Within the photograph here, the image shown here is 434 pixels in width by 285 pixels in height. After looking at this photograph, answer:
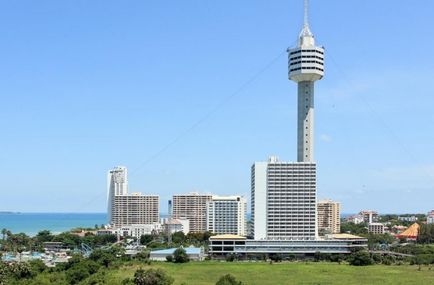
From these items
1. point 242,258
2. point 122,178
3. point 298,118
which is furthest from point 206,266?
point 122,178

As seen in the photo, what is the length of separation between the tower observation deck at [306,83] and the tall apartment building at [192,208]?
5213cm

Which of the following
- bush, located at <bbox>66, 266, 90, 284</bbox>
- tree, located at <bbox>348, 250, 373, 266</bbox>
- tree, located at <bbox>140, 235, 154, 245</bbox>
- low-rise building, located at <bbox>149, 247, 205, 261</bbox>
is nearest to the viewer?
bush, located at <bbox>66, 266, 90, 284</bbox>

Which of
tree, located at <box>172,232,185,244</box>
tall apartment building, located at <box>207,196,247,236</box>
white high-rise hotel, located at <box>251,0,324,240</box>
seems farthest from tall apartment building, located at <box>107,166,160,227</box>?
white high-rise hotel, located at <box>251,0,324,240</box>

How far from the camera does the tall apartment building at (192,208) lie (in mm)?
127938

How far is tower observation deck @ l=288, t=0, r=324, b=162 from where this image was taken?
7750cm

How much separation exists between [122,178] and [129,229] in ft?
72.1

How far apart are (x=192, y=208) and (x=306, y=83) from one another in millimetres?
58112

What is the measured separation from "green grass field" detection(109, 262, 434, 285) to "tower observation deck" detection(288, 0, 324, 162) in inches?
866

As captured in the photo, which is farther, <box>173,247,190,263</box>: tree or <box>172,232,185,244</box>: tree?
<box>172,232,185,244</box>: tree

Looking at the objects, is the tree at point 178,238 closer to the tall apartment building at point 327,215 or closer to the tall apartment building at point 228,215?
the tall apartment building at point 228,215

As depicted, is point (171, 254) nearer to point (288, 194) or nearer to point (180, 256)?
point (180, 256)

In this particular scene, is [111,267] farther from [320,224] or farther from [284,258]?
[320,224]

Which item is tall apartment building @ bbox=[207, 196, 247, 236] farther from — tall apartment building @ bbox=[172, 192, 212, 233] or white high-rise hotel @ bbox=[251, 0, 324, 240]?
white high-rise hotel @ bbox=[251, 0, 324, 240]

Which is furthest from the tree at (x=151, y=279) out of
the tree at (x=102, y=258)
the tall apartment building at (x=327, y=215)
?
the tall apartment building at (x=327, y=215)
